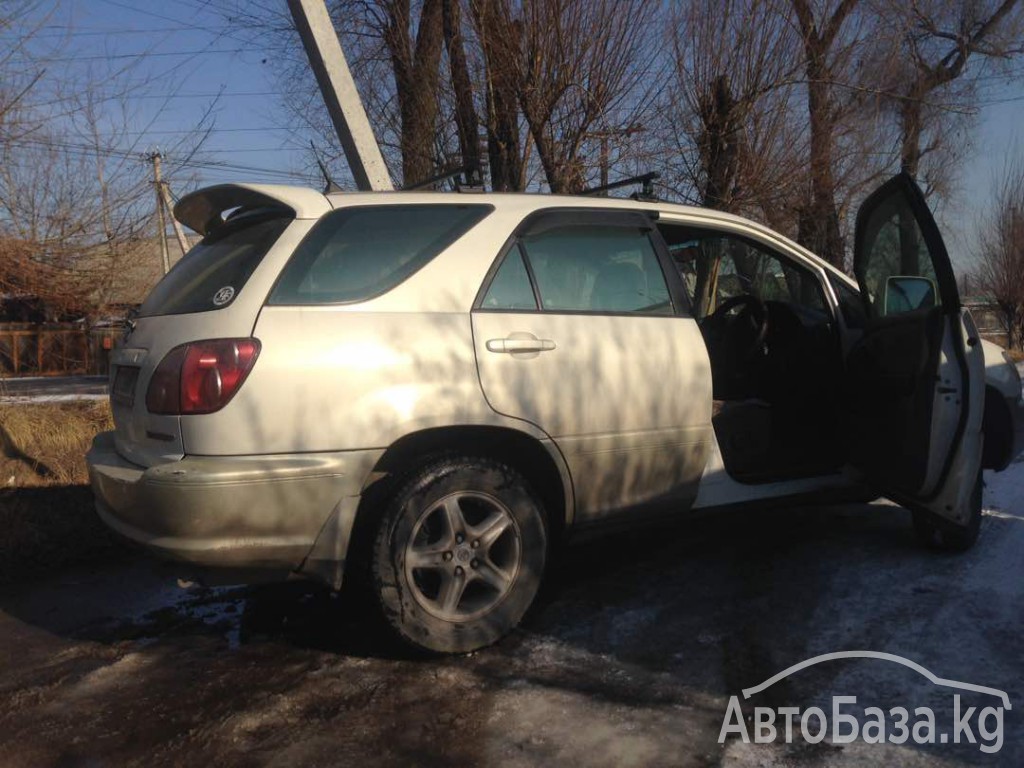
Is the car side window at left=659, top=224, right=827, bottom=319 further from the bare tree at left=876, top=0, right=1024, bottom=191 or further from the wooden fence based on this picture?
the wooden fence

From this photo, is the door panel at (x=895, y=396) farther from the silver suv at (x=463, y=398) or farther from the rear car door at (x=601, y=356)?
the rear car door at (x=601, y=356)

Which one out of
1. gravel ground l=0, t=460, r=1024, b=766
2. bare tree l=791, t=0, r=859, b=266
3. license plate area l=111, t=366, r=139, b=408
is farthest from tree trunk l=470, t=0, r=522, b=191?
license plate area l=111, t=366, r=139, b=408

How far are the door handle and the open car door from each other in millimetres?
1810

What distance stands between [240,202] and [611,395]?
5.80 ft

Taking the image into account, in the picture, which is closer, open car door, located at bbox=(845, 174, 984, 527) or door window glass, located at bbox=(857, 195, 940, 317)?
open car door, located at bbox=(845, 174, 984, 527)

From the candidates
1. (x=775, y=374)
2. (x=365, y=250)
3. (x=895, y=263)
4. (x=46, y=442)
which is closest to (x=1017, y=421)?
(x=895, y=263)

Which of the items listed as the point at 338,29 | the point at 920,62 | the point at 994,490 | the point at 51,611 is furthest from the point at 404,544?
the point at 920,62

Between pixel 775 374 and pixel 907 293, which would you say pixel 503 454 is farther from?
pixel 907 293

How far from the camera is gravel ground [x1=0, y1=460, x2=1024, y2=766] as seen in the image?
8.79ft

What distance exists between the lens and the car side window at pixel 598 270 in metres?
3.66

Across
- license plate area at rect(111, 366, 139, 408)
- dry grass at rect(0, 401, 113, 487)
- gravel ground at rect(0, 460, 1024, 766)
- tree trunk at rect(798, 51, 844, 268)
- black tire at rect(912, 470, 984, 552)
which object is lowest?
gravel ground at rect(0, 460, 1024, 766)

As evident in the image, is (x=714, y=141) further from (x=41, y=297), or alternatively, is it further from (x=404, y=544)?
(x=404, y=544)

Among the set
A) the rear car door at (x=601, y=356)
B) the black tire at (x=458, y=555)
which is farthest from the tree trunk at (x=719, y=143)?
the black tire at (x=458, y=555)

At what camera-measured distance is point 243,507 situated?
2.92 metres
